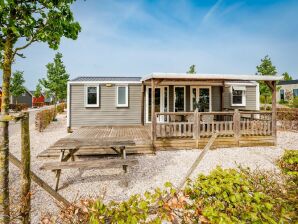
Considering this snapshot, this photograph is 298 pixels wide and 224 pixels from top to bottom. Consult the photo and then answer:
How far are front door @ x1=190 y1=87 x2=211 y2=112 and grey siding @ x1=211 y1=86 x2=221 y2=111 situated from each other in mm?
418

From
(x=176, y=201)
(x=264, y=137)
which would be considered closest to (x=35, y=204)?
(x=176, y=201)

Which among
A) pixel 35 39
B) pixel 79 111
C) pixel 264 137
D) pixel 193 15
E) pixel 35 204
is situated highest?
pixel 193 15

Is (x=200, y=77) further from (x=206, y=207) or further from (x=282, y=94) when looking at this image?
(x=282, y=94)

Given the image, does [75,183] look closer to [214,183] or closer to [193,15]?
[214,183]

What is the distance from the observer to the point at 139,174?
584cm

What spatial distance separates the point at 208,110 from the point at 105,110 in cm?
685

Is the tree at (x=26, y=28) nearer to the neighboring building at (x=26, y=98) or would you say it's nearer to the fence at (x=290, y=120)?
the fence at (x=290, y=120)

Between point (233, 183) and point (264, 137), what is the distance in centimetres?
830

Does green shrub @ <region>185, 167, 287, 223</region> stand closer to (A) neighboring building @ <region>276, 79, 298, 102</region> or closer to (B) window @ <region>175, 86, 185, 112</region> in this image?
(B) window @ <region>175, 86, 185, 112</region>

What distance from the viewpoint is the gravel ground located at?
178 inches

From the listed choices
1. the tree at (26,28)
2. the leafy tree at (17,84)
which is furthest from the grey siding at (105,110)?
the leafy tree at (17,84)

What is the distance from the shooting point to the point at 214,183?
2080 millimetres

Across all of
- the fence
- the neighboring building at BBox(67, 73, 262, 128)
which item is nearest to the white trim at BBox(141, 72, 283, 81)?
the neighboring building at BBox(67, 73, 262, 128)

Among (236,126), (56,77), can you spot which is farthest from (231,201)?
(56,77)
